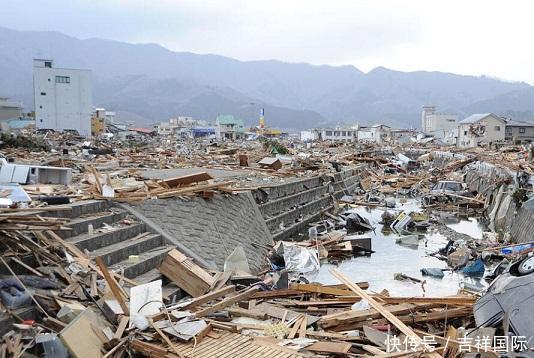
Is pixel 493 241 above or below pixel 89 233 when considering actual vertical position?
below

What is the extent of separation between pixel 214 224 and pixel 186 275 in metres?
3.64

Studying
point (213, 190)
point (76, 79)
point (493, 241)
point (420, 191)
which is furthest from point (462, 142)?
point (213, 190)

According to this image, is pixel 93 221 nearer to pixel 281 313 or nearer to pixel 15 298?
pixel 15 298

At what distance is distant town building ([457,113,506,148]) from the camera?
5553 cm

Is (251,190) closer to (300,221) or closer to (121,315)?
(300,221)

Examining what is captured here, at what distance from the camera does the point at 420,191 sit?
2831 centimetres

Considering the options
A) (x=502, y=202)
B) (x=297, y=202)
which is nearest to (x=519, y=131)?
(x=502, y=202)

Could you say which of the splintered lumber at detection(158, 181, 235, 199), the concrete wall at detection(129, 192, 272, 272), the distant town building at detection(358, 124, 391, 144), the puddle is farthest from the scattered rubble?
the distant town building at detection(358, 124, 391, 144)

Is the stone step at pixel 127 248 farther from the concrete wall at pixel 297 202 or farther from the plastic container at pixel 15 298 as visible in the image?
the concrete wall at pixel 297 202

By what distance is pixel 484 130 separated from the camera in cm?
5566

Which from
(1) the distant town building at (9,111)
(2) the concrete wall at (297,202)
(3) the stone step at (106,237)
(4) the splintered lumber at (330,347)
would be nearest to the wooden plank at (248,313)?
(4) the splintered lumber at (330,347)

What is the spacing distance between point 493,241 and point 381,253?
11.2ft

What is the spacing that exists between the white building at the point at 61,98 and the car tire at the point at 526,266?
166 feet

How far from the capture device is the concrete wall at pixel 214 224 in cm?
979
